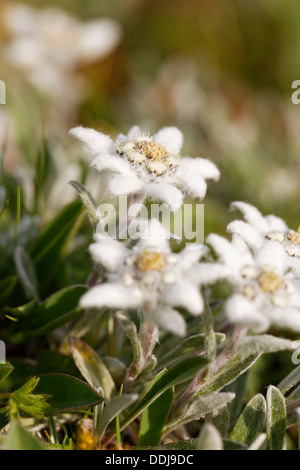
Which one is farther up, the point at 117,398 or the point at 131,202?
the point at 131,202

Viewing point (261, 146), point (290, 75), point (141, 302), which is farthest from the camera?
point (290, 75)

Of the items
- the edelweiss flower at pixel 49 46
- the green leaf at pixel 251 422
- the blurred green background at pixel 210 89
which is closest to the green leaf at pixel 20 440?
the green leaf at pixel 251 422

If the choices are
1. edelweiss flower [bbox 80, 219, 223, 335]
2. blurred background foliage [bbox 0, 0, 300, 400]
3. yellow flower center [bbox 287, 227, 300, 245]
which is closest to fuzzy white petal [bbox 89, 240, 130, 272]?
edelweiss flower [bbox 80, 219, 223, 335]

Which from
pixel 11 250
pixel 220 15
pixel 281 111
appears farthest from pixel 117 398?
pixel 220 15

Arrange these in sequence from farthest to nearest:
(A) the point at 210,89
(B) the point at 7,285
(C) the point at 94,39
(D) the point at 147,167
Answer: (A) the point at 210,89
(C) the point at 94,39
(B) the point at 7,285
(D) the point at 147,167

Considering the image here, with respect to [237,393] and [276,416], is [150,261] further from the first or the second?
[237,393]

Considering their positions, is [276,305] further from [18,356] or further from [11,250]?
[11,250]

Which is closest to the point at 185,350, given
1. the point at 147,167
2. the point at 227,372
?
the point at 227,372
